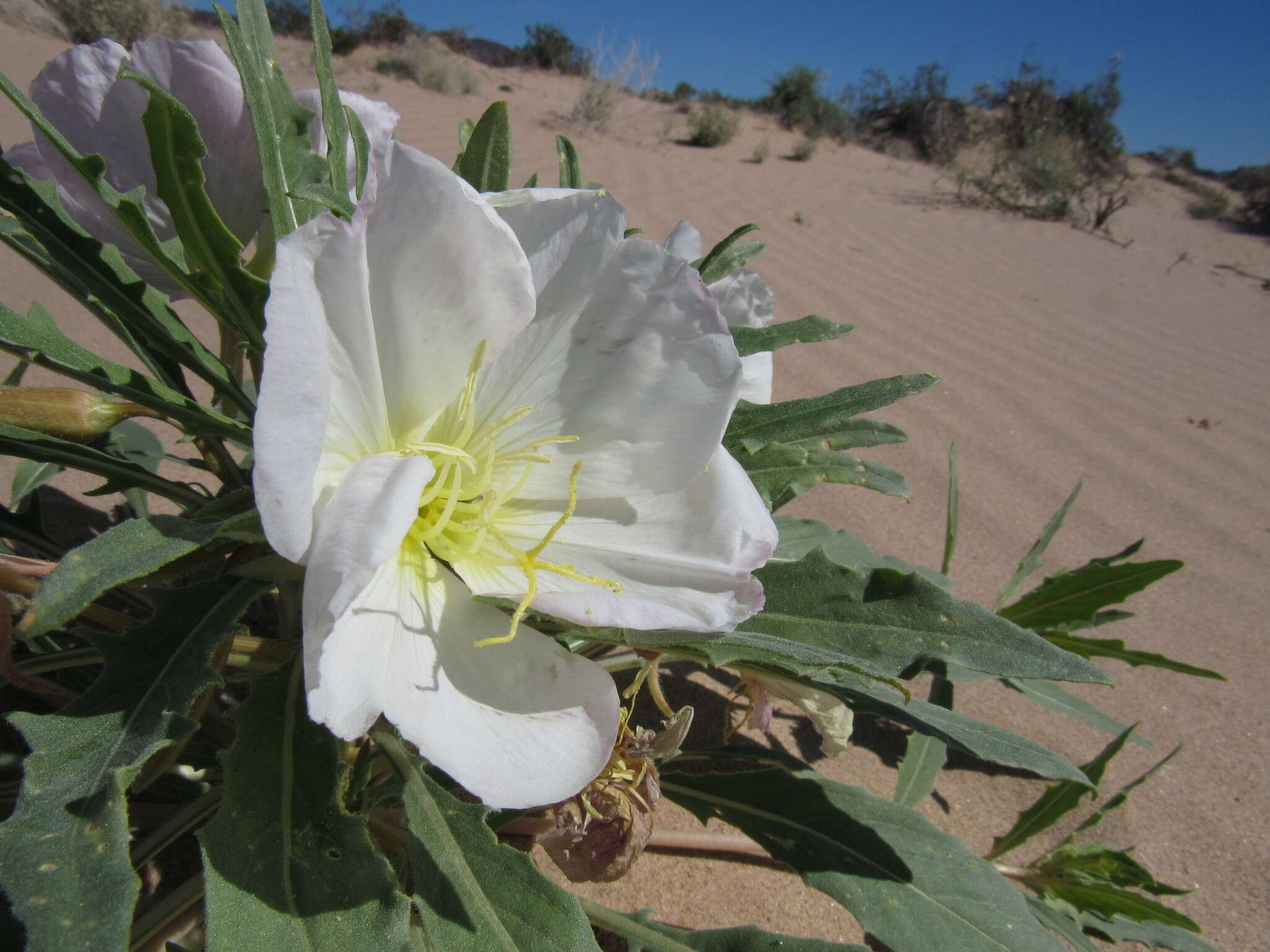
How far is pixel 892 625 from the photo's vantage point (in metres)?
0.93

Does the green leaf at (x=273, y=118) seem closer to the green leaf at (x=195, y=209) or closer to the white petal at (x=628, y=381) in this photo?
the green leaf at (x=195, y=209)

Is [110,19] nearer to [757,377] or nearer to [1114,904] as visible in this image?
[757,377]

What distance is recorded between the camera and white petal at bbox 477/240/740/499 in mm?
806

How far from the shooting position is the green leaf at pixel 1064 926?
1451 mm

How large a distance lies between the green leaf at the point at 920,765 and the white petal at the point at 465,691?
3.58 feet

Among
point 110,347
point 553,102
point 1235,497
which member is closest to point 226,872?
point 110,347

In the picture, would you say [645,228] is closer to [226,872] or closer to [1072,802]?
[1072,802]

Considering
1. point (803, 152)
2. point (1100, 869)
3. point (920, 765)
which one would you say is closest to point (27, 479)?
point (920, 765)

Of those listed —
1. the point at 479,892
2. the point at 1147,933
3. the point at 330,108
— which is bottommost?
the point at 1147,933

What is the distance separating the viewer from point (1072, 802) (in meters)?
1.56

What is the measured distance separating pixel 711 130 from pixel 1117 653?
10.7 meters

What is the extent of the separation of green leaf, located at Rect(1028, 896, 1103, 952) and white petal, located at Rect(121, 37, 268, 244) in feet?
5.74

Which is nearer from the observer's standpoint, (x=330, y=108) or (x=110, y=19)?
(x=330, y=108)

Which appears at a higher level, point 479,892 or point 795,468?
point 795,468
